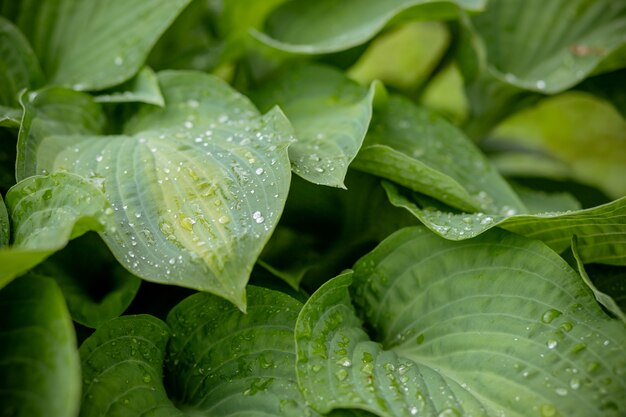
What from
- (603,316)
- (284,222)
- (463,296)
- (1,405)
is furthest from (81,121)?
(603,316)

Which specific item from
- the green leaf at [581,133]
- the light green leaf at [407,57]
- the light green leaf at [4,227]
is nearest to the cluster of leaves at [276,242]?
the light green leaf at [4,227]

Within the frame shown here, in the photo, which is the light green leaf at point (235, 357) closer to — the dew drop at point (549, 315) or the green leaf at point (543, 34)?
the dew drop at point (549, 315)

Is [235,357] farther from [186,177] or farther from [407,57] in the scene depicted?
[407,57]

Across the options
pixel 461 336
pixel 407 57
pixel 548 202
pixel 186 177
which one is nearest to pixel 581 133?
pixel 407 57

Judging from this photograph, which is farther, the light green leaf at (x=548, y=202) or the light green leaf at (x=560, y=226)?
the light green leaf at (x=548, y=202)

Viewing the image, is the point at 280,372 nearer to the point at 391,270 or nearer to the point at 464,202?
the point at 391,270
